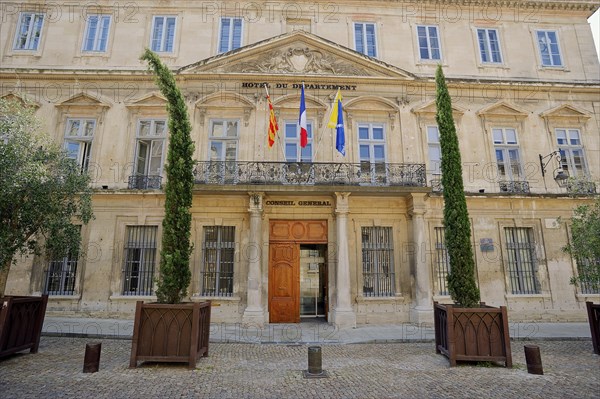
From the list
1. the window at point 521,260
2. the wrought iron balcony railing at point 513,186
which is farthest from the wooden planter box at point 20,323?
the wrought iron balcony railing at point 513,186

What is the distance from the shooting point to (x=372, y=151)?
45.5 ft

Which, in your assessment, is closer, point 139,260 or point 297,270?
point 297,270

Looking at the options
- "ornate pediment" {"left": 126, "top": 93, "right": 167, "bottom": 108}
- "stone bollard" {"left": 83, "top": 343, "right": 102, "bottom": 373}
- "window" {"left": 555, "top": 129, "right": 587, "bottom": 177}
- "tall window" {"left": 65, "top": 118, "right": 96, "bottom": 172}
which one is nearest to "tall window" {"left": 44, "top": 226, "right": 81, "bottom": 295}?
"tall window" {"left": 65, "top": 118, "right": 96, "bottom": 172}

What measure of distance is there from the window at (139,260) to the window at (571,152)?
1693 centimetres

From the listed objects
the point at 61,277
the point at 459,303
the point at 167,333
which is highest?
the point at 61,277

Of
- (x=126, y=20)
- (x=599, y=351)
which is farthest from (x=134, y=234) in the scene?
(x=599, y=351)

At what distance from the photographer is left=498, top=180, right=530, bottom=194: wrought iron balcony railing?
1394cm

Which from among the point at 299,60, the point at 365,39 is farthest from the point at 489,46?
the point at 299,60

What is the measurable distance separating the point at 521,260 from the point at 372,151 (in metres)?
7.26

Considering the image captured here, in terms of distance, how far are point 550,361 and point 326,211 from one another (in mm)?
7788

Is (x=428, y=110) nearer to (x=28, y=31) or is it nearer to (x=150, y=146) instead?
(x=150, y=146)

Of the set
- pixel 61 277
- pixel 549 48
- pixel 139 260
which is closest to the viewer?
pixel 61 277

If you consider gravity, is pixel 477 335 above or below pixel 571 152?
below

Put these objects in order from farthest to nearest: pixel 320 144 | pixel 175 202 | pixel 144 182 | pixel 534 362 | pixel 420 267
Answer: pixel 320 144
pixel 144 182
pixel 420 267
pixel 175 202
pixel 534 362
